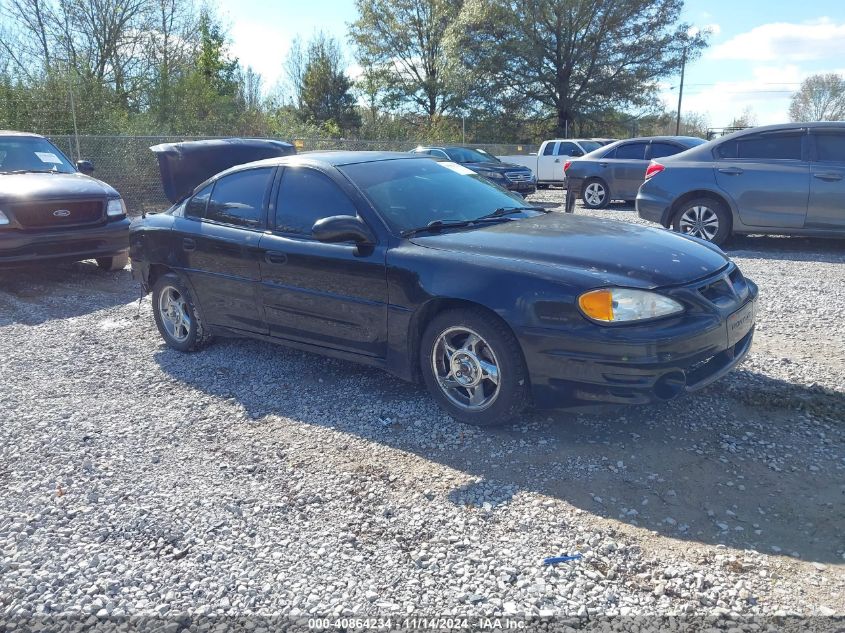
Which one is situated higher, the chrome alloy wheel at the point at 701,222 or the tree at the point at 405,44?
the tree at the point at 405,44

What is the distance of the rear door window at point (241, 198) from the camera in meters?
5.06

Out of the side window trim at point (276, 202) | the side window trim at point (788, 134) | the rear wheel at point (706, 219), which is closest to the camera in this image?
the side window trim at point (276, 202)

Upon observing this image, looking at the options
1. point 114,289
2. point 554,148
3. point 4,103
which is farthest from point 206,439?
point 554,148

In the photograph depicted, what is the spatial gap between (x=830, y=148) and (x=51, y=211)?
9346 millimetres

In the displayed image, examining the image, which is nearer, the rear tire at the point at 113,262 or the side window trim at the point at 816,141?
the side window trim at the point at 816,141

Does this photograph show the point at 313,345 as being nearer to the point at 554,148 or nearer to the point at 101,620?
the point at 101,620

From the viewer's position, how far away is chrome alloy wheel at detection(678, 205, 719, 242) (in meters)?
9.29

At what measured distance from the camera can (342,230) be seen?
422cm

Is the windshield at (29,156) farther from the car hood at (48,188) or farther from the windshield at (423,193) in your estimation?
the windshield at (423,193)

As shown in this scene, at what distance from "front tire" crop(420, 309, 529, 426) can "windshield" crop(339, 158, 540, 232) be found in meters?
0.77

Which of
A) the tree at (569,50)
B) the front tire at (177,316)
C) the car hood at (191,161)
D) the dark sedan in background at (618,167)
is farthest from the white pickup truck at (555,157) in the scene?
the front tire at (177,316)

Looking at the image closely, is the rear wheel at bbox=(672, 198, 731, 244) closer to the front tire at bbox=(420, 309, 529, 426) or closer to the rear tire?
the front tire at bbox=(420, 309, 529, 426)

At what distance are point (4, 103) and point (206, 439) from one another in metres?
16.1

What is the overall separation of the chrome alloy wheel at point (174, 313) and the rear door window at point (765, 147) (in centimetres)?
709
